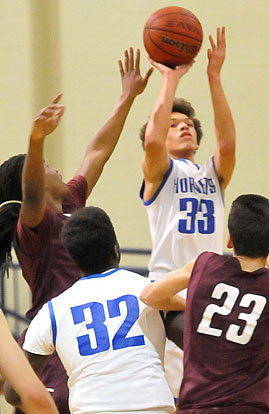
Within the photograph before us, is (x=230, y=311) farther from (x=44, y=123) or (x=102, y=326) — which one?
(x=44, y=123)

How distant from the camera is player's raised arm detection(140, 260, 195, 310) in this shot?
2967 millimetres

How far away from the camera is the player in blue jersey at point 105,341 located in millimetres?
2930

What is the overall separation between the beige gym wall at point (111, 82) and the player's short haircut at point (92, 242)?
358 cm

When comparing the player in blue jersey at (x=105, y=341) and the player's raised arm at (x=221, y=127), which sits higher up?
the player's raised arm at (x=221, y=127)

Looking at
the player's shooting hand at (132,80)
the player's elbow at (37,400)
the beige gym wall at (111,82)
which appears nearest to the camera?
the player's elbow at (37,400)

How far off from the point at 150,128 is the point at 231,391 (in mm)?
1799

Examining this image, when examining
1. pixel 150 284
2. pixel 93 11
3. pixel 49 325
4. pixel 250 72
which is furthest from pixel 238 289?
pixel 93 11

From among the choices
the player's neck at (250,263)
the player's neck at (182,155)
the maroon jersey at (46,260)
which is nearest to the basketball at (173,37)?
the player's neck at (182,155)

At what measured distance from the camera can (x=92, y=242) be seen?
3094 millimetres

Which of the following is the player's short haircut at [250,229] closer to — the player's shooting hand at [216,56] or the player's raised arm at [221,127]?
the player's raised arm at [221,127]

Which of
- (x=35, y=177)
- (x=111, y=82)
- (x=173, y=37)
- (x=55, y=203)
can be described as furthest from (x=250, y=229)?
(x=111, y=82)

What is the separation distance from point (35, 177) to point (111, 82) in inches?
160

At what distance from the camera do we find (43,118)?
11.9ft

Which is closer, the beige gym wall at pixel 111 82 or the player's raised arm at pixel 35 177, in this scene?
the player's raised arm at pixel 35 177
